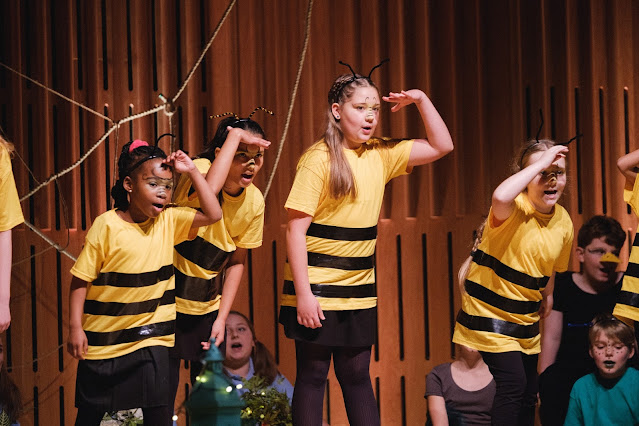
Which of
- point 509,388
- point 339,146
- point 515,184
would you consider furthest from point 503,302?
point 339,146

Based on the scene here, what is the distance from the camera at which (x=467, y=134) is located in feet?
14.9

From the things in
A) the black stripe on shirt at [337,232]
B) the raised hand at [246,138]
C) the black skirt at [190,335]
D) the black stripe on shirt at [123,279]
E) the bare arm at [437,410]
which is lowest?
the bare arm at [437,410]

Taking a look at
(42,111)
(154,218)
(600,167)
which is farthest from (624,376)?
(42,111)

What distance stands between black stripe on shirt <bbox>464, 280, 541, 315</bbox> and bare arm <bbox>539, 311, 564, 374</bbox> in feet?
2.57

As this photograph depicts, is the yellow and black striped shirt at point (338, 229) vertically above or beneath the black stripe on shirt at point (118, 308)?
above

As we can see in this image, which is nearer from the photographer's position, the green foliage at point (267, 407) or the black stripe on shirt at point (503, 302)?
the black stripe on shirt at point (503, 302)

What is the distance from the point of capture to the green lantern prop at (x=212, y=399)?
7.14 feet

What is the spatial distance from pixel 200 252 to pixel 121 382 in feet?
1.81

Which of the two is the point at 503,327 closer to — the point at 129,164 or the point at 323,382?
the point at 323,382

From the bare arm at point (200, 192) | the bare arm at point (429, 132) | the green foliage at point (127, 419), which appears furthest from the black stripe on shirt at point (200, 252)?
the bare arm at point (429, 132)

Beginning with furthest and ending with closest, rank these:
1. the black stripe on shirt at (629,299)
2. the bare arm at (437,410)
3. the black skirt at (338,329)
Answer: the bare arm at (437,410) → the black stripe on shirt at (629,299) → the black skirt at (338,329)

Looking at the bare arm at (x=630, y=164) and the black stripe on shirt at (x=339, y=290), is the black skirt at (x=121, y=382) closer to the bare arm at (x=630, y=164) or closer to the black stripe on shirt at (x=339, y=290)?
the black stripe on shirt at (x=339, y=290)

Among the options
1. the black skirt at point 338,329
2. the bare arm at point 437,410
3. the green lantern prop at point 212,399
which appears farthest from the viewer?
the bare arm at point 437,410

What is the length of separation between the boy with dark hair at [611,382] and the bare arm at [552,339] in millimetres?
409
